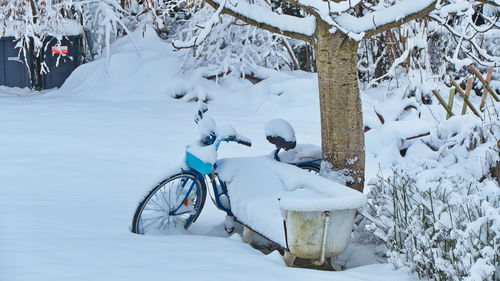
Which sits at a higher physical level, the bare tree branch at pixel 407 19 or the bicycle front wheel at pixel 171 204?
the bare tree branch at pixel 407 19

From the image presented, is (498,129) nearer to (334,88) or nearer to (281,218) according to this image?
(334,88)

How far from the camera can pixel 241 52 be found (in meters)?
13.5

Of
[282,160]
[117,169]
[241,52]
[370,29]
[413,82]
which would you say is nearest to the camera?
[370,29]

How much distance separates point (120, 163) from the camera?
7562mm

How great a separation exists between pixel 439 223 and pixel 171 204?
218 centimetres

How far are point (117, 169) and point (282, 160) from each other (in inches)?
89.0

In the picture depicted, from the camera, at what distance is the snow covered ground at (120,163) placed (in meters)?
4.24

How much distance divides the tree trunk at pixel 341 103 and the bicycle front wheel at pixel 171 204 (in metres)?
0.99

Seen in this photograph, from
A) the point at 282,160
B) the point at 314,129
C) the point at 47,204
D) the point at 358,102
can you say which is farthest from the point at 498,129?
the point at 314,129

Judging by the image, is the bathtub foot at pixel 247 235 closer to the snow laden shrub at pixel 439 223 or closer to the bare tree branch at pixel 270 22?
the snow laden shrub at pixel 439 223

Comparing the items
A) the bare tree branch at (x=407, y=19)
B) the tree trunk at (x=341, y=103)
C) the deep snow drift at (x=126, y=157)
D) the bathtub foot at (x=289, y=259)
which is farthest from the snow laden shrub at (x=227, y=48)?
the bathtub foot at (x=289, y=259)

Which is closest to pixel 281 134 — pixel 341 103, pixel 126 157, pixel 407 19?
pixel 341 103

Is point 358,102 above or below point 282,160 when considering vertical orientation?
above

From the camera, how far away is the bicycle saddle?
205 inches
